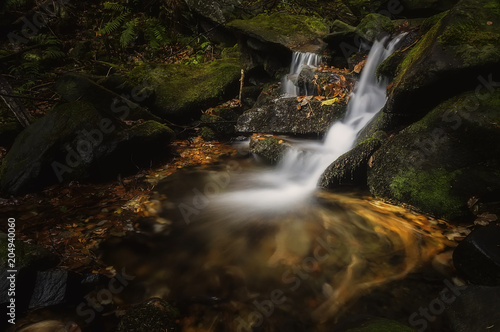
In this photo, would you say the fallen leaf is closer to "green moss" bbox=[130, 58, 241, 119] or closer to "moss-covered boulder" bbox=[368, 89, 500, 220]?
"moss-covered boulder" bbox=[368, 89, 500, 220]

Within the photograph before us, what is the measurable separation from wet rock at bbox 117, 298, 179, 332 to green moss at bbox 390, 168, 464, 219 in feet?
11.6

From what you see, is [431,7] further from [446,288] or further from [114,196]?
[114,196]

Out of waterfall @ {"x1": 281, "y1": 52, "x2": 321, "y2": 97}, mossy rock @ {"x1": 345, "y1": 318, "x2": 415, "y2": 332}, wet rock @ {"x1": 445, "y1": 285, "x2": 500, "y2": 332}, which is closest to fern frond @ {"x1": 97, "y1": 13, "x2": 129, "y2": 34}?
waterfall @ {"x1": 281, "y1": 52, "x2": 321, "y2": 97}

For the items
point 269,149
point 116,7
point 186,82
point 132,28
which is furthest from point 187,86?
point 116,7

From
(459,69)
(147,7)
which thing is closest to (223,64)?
(147,7)

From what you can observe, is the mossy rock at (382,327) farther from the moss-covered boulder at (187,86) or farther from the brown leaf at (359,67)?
the moss-covered boulder at (187,86)

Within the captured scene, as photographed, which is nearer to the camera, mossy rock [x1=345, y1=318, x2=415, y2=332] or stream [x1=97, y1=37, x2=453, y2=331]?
mossy rock [x1=345, y1=318, x2=415, y2=332]

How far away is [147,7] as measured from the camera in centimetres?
1221

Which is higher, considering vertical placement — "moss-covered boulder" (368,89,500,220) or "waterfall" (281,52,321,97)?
"waterfall" (281,52,321,97)

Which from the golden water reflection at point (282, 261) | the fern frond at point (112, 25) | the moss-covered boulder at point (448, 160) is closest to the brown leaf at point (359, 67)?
the moss-covered boulder at point (448, 160)

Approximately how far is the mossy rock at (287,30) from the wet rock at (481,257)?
23.3 feet

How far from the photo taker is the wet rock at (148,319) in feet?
7.05

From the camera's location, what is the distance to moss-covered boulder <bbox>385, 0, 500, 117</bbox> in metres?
3.62

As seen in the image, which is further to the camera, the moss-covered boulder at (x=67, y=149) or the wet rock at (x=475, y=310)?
the moss-covered boulder at (x=67, y=149)
